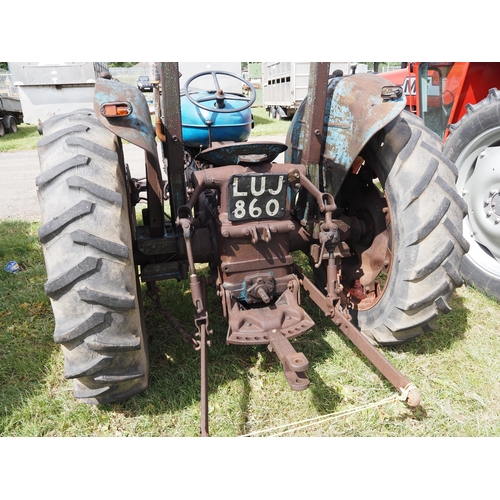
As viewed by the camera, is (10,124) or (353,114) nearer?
(353,114)

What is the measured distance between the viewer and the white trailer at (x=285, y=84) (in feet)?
50.7

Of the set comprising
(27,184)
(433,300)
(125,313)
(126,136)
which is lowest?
(27,184)

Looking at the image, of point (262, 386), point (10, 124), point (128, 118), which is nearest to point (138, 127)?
point (128, 118)

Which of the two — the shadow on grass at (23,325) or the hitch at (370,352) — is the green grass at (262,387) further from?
the hitch at (370,352)

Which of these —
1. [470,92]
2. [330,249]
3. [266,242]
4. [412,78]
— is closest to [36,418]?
[266,242]

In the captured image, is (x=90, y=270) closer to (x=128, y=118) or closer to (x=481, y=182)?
(x=128, y=118)

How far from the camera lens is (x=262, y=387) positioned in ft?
8.20

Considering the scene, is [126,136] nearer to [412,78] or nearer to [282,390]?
[282,390]

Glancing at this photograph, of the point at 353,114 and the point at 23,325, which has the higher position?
the point at 353,114

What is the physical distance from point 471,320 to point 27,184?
7.62 metres

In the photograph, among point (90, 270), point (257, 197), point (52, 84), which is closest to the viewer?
point (90, 270)

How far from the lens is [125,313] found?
1.92 metres

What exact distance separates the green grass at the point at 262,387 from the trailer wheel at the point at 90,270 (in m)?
0.43

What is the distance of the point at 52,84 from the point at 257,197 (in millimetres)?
12862
